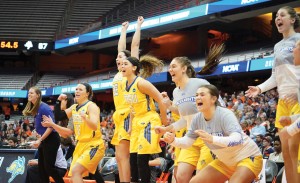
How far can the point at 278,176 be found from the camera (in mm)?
6551

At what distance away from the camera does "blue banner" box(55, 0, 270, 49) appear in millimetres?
20245

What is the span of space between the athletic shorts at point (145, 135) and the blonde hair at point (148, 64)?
2.91ft

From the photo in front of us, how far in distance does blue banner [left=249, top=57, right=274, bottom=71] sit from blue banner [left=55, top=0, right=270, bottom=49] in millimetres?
2403

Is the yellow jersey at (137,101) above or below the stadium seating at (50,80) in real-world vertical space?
below

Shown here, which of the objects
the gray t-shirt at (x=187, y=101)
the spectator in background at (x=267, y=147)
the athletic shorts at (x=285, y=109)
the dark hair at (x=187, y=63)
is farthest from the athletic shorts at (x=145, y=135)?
the spectator in background at (x=267, y=147)

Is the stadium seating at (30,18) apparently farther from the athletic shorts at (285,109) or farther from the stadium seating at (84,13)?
the athletic shorts at (285,109)

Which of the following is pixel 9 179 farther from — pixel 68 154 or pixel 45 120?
pixel 45 120

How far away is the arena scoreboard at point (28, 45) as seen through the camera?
3095 centimetres

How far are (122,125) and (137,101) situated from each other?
44 centimetres

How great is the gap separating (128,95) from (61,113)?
151cm

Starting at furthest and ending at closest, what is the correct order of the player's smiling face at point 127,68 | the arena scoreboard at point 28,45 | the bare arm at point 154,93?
1. the arena scoreboard at point 28,45
2. the player's smiling face at point 127,68
3. the bare arm at point 154,93

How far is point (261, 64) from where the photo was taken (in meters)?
18.6

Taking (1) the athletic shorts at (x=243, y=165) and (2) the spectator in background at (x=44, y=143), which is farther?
(2) the spectator in background at (x=44, y=143)

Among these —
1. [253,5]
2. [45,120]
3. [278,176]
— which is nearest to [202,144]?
[278,176]
